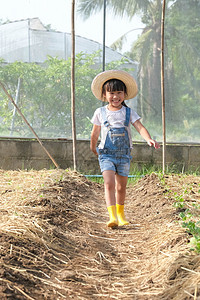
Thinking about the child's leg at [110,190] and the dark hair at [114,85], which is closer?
the child's leg at [110,190]

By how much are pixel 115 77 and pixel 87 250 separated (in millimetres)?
1671

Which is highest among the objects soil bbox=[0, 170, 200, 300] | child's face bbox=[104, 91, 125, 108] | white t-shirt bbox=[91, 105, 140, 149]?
child's face bbox=[104, 91, 125, 108]

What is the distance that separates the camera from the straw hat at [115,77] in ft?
11.5

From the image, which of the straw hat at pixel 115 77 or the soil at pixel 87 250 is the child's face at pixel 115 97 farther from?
the soil at pixel 87 250

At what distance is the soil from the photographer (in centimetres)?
183

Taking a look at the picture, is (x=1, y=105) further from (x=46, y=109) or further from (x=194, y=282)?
(x=194, y=282)

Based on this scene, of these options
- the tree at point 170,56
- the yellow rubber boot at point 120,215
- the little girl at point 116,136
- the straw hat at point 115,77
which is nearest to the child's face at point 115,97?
the little girl at point 116,136

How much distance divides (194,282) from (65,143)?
16.9 ft

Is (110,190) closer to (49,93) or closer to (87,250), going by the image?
(87,250)

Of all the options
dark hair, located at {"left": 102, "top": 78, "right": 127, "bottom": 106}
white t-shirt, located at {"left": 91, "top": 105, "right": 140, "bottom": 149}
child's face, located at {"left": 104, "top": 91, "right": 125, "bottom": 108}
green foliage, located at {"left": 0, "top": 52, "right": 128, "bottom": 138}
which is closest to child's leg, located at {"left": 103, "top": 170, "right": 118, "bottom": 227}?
white t-shirt, located at {"left": 91, "top": 105, "right": 140, "bottom": 149}

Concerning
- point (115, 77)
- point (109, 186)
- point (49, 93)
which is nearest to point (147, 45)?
point (49, 93)

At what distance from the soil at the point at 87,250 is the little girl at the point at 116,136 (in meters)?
0.31

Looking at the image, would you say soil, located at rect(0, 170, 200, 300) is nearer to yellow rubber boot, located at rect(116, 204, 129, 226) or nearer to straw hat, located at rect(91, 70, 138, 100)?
yellow rubber boot, located at rect(116, 204, 129, 226)

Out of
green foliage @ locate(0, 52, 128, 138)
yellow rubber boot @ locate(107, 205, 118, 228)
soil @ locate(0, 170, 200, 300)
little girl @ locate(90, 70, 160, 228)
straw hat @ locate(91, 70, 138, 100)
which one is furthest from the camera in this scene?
green foliage @ locate(0, 52, 128, 138)
